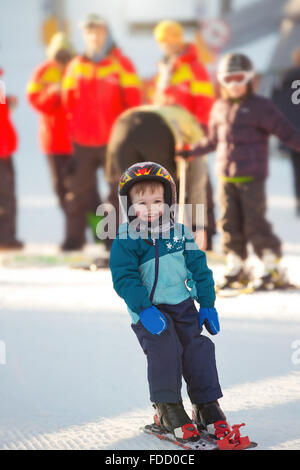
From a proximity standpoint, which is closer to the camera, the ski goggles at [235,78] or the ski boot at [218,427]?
the ski boot at [218,427]

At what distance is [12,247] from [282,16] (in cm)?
1307

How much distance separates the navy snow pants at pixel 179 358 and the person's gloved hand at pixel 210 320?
0.04m

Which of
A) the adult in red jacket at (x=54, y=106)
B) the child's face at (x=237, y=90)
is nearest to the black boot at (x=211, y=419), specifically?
the child's face at (x=237, y=90)

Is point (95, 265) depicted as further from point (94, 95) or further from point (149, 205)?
point (149, 205)

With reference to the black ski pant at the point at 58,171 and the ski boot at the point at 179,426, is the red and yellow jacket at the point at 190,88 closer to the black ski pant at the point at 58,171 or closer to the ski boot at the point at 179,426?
the black ski pant at the point at 58,171

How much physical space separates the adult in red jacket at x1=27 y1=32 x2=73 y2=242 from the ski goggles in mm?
1964

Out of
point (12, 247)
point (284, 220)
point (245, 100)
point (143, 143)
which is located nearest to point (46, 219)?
point (12, 247)

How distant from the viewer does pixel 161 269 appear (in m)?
2.59

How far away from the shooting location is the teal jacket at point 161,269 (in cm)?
255

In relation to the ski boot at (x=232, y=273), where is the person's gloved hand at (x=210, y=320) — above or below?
below

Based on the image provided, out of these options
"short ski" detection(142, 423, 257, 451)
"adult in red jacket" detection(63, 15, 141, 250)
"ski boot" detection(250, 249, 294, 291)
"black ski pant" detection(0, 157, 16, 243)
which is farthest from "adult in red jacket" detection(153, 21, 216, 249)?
"short ski" detection(142, 423, 257, 451)

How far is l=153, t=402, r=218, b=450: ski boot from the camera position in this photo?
2459 mm

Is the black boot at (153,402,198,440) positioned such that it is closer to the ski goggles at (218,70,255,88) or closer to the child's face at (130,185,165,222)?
the child's face at (130,185,165,222)

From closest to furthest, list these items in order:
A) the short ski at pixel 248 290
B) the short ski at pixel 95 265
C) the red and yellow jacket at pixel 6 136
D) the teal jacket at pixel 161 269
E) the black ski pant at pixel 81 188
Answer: the teal jacket at pixel 161 269 → the short ski at pixel 248 290 → the short ski at pixel 95 265 → the black ski pant at pixel 81 188 → the red and yellow jacket at pixel 6 136
